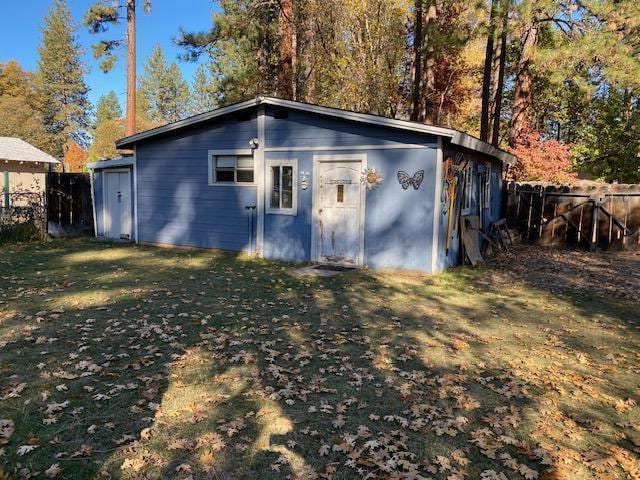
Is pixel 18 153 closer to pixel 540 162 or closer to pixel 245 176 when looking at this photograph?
pixel 245 176

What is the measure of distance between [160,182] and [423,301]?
7.78 m

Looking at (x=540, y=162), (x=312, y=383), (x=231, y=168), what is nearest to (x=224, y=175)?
(x=231, y=168)

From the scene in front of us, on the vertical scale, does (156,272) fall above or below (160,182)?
below

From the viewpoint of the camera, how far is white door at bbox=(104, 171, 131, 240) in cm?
1289

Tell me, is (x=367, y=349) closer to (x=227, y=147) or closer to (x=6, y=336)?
(x=6, y=336)

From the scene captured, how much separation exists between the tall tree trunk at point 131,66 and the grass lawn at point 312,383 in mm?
11472

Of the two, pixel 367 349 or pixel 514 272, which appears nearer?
pixel 367 349

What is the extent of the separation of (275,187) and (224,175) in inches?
57.7

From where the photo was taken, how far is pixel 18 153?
24.4 meters

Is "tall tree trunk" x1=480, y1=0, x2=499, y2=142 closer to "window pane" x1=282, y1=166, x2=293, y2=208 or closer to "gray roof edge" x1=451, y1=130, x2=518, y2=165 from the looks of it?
"gray roof edge" x1=451, y1=130, x2=518, y2=165

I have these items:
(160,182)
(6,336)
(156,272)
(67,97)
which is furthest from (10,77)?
(6,336)

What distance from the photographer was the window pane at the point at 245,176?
1078 centimetres

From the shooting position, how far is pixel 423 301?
7.26 metres

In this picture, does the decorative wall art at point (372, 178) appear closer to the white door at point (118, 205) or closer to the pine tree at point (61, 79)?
the white door at point (118, 205)
